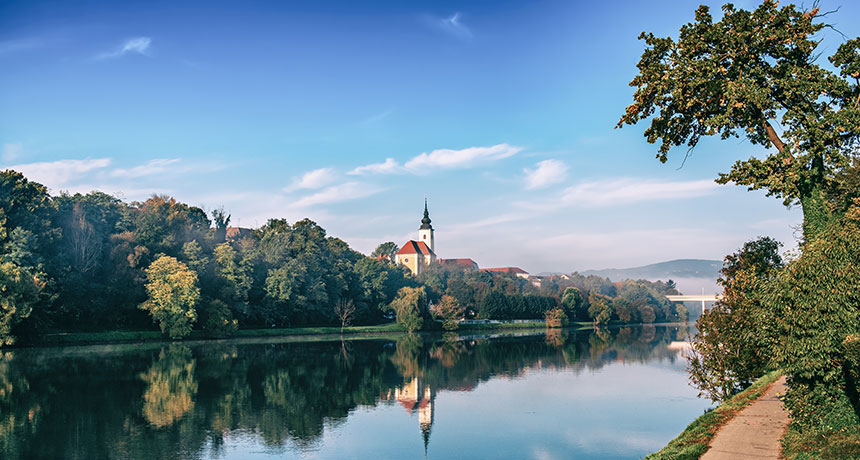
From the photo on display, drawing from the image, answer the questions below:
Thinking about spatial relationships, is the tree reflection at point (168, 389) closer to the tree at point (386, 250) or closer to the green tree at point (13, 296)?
the green tree at point (13, 296)

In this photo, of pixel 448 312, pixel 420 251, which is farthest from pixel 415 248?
pixel 448 312

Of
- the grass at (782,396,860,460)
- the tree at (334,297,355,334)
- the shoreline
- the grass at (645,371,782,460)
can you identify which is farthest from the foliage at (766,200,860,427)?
the tree at (334,297,355,334)

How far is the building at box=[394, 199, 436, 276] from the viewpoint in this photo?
16275 centimetres

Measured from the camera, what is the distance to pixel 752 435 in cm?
1322

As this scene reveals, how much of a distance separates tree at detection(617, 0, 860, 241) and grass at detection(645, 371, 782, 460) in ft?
16.3

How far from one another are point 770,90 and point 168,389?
24.5 m

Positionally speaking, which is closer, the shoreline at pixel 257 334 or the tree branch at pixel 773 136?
the tree branch at pixel 773 136

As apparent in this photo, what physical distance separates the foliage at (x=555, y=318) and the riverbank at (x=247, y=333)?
3.69 ft

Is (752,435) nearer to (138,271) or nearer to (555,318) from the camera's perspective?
(138,271)

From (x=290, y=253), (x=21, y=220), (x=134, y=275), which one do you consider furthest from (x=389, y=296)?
(x=21, y=220)

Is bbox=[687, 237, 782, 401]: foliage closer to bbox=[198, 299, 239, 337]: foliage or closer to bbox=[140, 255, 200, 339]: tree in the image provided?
bbox=[140, 255, 200, 339]: tree

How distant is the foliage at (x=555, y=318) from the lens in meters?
99.2

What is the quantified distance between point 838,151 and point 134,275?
5556cm

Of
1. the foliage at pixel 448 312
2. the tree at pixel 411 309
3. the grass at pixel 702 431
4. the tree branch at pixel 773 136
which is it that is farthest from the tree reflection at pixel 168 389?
the foliage at pixel 448 312
